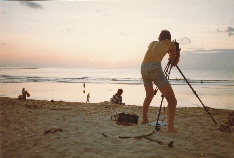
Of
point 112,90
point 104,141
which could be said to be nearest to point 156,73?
point 104,141

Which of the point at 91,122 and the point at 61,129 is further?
the point at 91,122

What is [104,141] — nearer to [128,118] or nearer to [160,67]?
[128,118]

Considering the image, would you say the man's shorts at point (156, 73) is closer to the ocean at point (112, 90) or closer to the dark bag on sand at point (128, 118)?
the dark bag on sand at point (128, 118)

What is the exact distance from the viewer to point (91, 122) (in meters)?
5.83

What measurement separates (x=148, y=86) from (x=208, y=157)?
7.61 feet

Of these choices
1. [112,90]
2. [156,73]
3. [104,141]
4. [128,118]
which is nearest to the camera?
[104,141]

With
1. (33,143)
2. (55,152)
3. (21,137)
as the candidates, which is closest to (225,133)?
(55,152)

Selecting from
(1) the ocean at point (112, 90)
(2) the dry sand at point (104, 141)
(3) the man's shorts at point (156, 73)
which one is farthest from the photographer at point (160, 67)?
(1) the ocean at point (112, 90)

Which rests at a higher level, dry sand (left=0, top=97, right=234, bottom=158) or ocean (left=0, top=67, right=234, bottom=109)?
ocean (left=0, top=67, right=234, bottom=109)

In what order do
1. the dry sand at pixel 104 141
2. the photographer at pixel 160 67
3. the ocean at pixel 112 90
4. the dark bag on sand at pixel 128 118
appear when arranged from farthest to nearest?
the ocean at pixel 112 90 → the dark bag on sand at pixel 128 118 → the photographer at pixel 160 67 → the dry sand at pixel 104 141

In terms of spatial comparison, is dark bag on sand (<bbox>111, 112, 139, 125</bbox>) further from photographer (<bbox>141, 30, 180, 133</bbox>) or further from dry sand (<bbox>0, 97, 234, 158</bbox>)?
photographer (<bbox>141, 30, 180, 133</bbox>)

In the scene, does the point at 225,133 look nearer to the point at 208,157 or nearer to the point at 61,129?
the point at 208,157

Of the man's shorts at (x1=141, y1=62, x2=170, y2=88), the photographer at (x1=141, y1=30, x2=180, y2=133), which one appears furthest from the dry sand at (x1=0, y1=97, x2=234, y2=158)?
the man's shorts at (x1=141, y1=62, x2=170, y2=88)

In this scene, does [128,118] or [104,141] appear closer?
[104,141]
